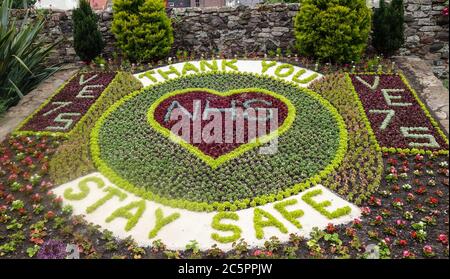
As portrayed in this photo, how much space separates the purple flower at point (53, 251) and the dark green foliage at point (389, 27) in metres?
8.20

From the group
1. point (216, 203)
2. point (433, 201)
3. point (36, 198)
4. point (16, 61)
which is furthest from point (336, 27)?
point (36, 198)

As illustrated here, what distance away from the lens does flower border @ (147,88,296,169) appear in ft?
21.4

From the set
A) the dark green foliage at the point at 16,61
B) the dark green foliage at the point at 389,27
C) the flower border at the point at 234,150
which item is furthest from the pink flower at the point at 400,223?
the dark green foliage at the point at 16,61

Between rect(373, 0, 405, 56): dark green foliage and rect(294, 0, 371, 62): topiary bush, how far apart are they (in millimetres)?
374

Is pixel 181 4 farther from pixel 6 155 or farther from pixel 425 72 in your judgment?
pixel 6 155

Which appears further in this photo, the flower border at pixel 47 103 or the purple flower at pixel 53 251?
the flower border at pixel 47 103

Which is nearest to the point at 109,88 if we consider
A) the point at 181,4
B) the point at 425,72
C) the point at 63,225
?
the point at 63,225

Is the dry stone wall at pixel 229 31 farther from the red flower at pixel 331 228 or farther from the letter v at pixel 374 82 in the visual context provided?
the red flower at pixel 331 228

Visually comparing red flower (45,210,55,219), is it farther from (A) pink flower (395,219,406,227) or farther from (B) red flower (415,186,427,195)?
(B) red flower (415,186,427,195)

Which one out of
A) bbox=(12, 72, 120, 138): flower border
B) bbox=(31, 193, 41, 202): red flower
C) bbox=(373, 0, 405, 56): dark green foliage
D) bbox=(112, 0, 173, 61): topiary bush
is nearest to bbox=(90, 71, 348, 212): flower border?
bbox=(12, 72, 120, 138): flower border

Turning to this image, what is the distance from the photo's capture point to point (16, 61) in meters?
8.67

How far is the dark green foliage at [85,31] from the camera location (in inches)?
398

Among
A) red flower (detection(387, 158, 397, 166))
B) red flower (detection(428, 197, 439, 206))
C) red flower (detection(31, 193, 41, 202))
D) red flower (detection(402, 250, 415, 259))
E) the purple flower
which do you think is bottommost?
red flower (detection(402, 250, 415, 259))

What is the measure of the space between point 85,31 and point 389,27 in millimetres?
7123
